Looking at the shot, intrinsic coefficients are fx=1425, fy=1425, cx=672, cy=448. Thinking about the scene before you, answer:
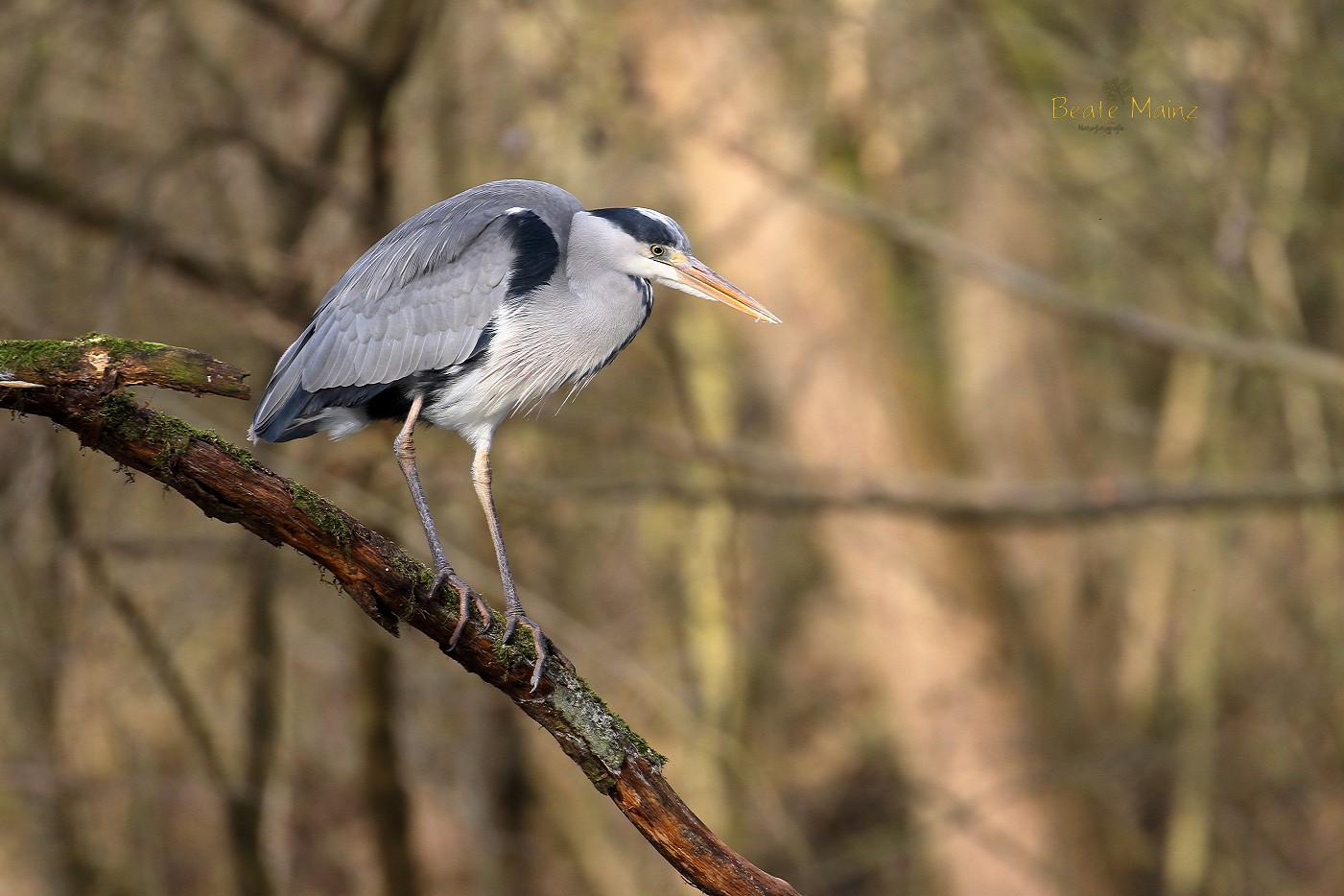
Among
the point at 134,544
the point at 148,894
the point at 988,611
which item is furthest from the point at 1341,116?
the point at 148,894

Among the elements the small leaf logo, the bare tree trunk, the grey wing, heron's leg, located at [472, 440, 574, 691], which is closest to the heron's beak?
the grey wing

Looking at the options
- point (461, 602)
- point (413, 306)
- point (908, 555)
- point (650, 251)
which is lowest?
point (908, 555)

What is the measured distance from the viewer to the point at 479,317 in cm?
482

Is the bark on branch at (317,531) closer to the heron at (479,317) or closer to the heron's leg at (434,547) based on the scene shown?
the heron's leg at (434,547)

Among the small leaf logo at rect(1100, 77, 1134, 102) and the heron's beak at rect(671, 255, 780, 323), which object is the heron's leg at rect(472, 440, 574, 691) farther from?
the small leaf logo at rect(1100, 77, 1134, 102)

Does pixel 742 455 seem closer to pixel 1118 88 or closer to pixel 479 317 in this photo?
pixel 1118 88

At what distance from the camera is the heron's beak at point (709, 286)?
494 centimetres

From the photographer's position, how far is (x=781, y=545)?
1283 centimetres

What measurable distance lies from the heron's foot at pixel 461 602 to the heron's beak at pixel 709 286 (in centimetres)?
146

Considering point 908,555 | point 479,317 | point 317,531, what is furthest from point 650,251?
point 908,555

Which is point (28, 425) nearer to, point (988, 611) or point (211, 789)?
point (211, 789)

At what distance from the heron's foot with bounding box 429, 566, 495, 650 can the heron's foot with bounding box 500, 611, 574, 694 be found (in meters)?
0.05

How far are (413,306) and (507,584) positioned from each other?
1036 mm

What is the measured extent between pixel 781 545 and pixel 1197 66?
19.1 feet
